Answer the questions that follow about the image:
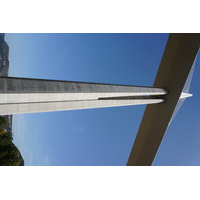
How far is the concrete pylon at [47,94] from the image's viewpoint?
8.55 m

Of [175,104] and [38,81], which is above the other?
[38,81]

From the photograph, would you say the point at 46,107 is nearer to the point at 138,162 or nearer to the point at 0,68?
the point at 138,162

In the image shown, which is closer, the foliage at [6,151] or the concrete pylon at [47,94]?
the concrete pylon at [47,94]

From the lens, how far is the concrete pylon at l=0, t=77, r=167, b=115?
855 cm

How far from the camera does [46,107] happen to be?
10906 mm

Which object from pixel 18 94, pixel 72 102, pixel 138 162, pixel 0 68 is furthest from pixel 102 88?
pixel 0 68

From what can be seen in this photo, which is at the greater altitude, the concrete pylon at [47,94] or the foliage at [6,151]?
the concrete pylon at [47,94]

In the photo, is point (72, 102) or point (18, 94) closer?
point (18, 94)

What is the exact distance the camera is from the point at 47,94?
9.82m

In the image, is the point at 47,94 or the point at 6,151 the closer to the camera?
the point at 47,94

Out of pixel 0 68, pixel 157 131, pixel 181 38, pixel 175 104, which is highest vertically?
pixel 181 38

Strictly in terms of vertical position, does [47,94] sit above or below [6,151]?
above

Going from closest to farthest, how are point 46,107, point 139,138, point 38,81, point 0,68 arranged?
point 38,81
point 46,107
point 139,138
point 0,68

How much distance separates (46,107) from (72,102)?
1.80 metres
